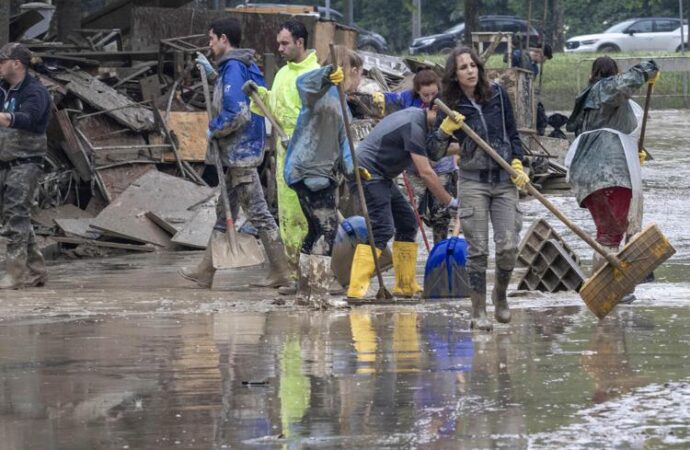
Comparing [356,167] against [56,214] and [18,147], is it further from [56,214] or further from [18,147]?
[56,214]

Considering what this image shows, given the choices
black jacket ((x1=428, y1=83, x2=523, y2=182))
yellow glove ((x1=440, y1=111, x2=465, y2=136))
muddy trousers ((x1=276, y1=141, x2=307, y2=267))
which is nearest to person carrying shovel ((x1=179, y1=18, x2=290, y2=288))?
muddy trousers ((x1=276, y1=141, x2=307, y2=267))

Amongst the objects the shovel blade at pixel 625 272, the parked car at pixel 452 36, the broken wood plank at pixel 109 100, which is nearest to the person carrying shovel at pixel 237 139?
the shovel blade at pixel 625 272

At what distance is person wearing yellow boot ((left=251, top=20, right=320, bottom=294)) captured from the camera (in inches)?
425

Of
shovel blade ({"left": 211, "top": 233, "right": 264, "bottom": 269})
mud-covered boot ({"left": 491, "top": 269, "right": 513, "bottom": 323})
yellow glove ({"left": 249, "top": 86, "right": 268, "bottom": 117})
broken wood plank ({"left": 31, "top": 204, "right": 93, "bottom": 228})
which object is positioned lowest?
broken wood plank ({"left": 31, "top": 204, "right": 93, "bottom": 228})

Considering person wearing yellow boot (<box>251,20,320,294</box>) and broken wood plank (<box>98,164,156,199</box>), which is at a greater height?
person wearing yellow boot (<box>251,20,320,294</box>)

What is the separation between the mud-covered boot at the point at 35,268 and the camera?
40.5 ft

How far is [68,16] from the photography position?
898 inches

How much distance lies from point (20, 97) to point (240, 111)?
1676 mm

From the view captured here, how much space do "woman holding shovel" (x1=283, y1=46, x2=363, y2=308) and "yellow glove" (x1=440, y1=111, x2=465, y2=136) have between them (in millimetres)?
1184

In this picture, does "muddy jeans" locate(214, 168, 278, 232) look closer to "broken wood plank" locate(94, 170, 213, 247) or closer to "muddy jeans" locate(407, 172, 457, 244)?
"muddy jeans" locate(407, 172, 457, 244)

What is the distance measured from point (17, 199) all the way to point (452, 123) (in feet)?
13.0

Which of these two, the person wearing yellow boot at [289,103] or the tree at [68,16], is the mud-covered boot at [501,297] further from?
the tree at [68,16]

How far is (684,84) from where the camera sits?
3297 centimetres

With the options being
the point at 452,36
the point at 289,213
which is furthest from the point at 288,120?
the point at 452,36
